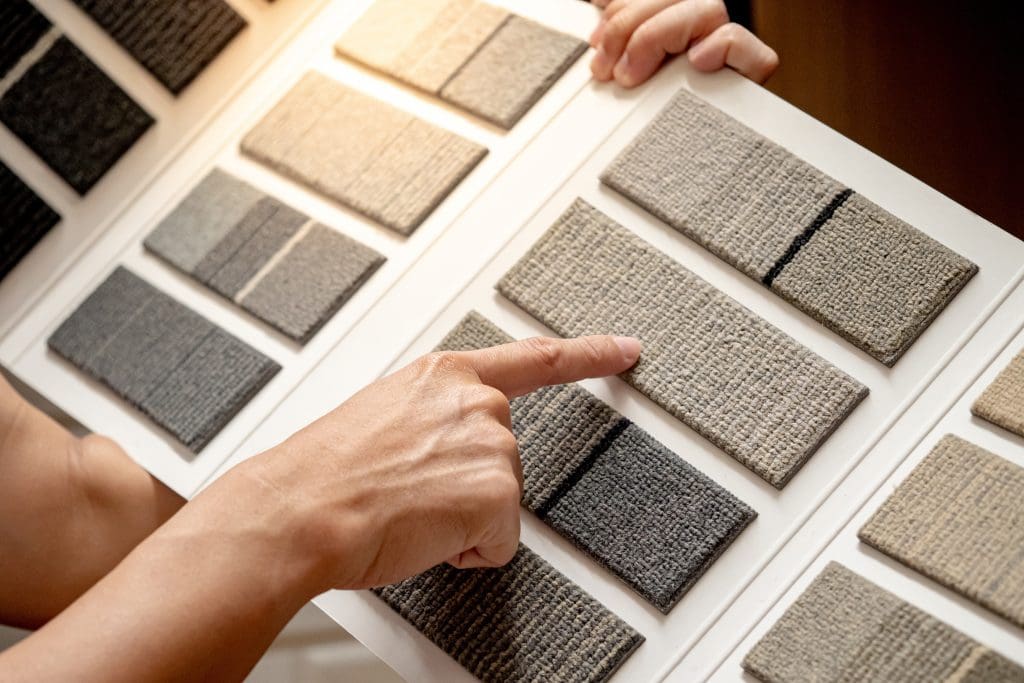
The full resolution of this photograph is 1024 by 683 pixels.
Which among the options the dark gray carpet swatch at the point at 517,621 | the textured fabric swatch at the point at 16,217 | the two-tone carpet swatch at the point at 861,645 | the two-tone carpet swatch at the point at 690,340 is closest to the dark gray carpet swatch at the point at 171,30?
the textured fabric swatch at the point at 16,217

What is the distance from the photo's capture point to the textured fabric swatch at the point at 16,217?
1.11 metres

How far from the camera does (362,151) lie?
106 centimetres

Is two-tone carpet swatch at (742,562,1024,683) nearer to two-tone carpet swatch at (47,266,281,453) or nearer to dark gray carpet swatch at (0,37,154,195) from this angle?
two-tone carpet swatch at (47,266,281,453)

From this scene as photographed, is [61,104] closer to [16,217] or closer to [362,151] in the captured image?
[16,217]

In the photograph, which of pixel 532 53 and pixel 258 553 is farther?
pixel 532 53

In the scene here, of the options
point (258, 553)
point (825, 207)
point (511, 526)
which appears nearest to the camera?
point (258, 553)

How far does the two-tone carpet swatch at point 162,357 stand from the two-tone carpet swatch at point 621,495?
10.8 inches

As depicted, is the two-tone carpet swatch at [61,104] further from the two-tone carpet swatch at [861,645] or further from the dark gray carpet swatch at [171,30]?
the two-tone carpet swatch at [861,645]

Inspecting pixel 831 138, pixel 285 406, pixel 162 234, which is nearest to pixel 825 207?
pixel 831 138

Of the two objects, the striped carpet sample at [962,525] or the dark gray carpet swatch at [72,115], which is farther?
the dark gray carpet swatch at [72,115]

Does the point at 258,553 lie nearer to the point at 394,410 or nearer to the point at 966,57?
the point at 394,410

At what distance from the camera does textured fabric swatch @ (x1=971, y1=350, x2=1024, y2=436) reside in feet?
2.55

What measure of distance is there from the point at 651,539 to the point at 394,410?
22cm

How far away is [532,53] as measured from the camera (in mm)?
1052
